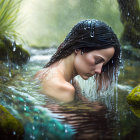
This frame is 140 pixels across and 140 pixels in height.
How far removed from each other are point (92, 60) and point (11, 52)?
0.86 meters

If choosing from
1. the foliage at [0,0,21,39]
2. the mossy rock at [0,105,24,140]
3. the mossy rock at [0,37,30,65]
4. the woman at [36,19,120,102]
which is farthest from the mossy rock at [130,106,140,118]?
the foliage at [0,0,21,39]

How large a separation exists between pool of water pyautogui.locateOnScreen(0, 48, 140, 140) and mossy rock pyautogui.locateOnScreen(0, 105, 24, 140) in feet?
0.14

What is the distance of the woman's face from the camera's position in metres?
1.69

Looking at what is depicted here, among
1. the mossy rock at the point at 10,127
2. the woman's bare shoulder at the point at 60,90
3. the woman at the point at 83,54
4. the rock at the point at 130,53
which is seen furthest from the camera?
the rock at the point at 130,53

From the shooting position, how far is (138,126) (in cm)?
133

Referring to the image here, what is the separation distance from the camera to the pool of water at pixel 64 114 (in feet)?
4.01

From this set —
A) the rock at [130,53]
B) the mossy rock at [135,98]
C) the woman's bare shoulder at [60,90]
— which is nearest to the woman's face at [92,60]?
the woman's bare shoulder at [60,90]

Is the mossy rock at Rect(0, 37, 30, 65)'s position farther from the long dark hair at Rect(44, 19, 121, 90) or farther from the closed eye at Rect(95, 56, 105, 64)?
the closed eye at Rect(95, 56, 105, 64)

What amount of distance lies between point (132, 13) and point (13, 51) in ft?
5.44

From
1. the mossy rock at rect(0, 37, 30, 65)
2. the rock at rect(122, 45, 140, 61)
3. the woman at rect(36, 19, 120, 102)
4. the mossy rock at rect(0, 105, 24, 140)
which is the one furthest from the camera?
the rock at rect(122, 45, 140, 61)

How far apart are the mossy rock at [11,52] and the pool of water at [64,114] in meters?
0.20

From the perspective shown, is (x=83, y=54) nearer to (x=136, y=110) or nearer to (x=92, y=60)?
(x=92, y=60)

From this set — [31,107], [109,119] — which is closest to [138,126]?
[109,119]

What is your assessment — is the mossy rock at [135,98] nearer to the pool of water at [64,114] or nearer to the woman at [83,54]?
the pool of water at [64,114]
